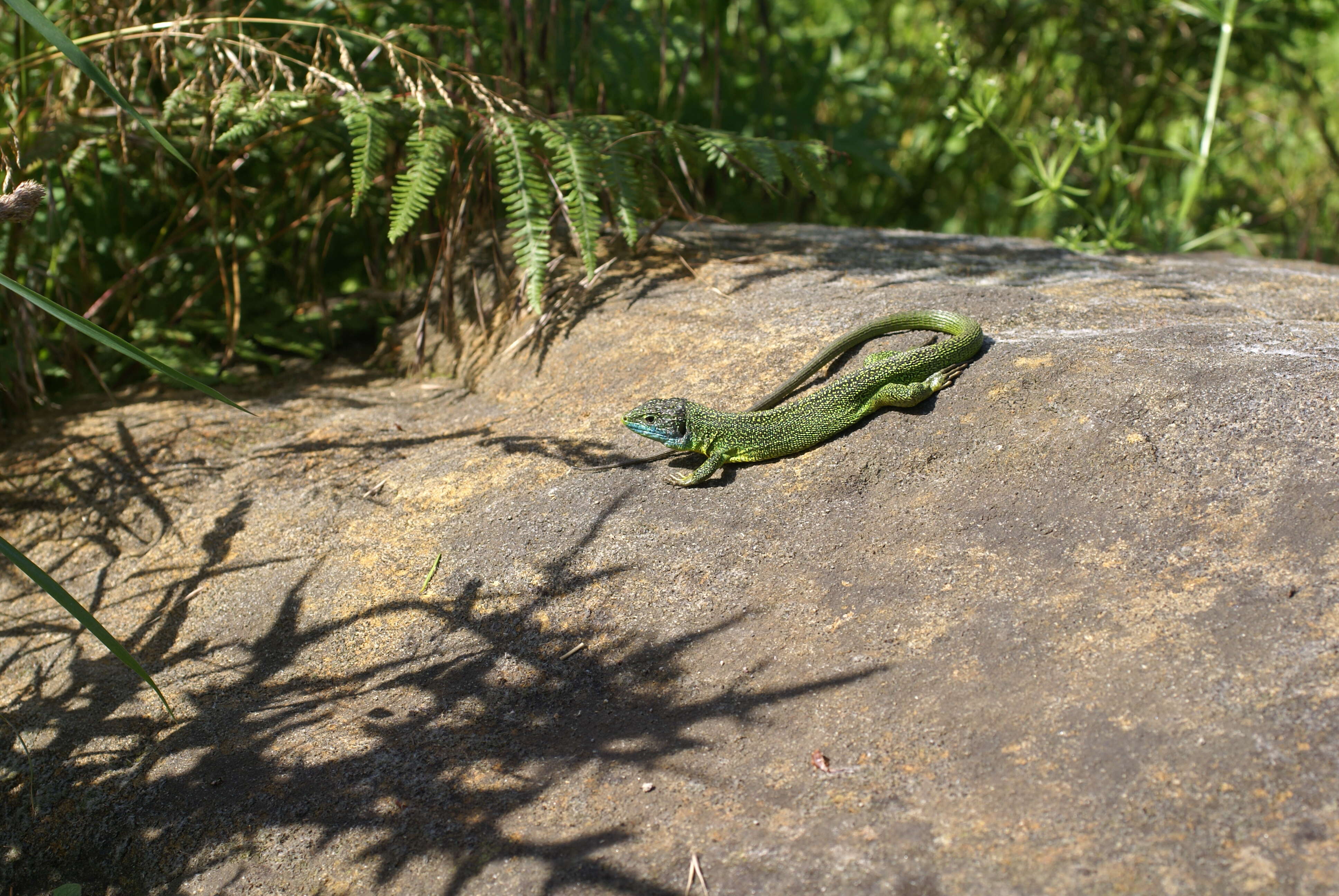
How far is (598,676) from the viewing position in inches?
126

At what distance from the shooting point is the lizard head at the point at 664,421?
402cm

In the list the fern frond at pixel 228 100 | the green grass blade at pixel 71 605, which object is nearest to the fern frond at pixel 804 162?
the fern frond at pixel 228 100

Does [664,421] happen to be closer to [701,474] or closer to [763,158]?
[701,474]

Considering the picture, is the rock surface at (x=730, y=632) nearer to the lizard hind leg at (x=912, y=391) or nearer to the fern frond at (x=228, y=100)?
the lizard hind leg at (x=912, y=391)

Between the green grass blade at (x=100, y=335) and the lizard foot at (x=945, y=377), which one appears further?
the lizard foot at (x=945, y=377)

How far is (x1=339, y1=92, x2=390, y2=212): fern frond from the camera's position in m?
4.58

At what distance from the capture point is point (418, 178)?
462 cm

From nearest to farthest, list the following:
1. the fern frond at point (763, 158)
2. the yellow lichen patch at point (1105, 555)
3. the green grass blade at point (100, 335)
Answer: the green grass blade at point (100, 335) → the yellow lichen patch at point (1105, 555) → the fern frond at point (763, 158)

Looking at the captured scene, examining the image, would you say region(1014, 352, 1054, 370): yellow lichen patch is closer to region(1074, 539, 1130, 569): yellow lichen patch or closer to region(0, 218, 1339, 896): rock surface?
region(0, 218, 1339, 896): rock surface

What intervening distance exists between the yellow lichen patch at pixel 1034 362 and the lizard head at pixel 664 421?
4.84 feet

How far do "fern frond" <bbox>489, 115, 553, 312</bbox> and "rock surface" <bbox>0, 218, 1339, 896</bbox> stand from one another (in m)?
0.58

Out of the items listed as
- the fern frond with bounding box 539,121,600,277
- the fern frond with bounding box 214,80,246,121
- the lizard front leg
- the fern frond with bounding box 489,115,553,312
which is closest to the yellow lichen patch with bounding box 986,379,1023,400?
the lizard front leg

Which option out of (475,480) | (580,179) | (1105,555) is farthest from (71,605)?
(1105,555)

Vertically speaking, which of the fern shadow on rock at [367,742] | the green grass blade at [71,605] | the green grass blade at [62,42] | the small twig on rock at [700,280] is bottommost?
the fern shadow on rock at [367,742]
